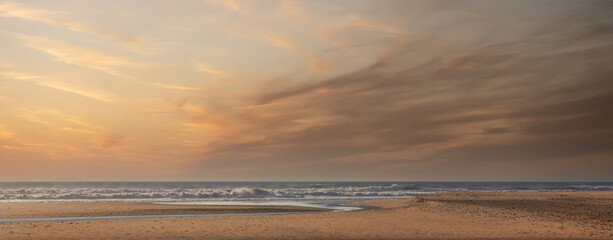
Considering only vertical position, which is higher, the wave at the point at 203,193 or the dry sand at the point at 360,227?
the wave at the point at 203,193

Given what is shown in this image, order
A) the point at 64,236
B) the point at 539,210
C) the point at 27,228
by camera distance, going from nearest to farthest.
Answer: the point at 64,236
the point at 27,228
the point at 539,210

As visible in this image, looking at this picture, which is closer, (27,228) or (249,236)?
(249,236)

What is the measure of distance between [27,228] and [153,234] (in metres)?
7.12

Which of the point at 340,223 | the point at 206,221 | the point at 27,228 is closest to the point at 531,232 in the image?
the point at 340,223

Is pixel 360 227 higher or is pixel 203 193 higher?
pixel 203 193

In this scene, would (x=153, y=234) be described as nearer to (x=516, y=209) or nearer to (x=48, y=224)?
(x=48, y=224)

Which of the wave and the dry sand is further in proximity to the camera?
the wave

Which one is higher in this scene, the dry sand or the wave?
the wave

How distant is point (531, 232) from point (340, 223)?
29.9 ft

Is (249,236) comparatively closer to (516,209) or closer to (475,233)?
(475,233)

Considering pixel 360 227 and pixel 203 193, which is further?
pixel 203 193

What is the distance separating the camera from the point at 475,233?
20.8 metres

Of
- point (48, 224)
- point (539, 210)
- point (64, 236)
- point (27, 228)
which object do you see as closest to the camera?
point (64, 236)

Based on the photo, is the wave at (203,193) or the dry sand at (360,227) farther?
the wave at (203,193)
